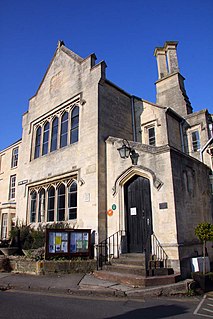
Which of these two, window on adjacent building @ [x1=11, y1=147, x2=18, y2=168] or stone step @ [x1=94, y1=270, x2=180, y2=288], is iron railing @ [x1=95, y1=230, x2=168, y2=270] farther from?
window on adjacent building @ [x1=11, y1=147, x2=18, y2=168]

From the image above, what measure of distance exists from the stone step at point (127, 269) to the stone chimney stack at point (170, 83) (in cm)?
1216

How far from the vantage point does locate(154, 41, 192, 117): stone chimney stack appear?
60.7 ft

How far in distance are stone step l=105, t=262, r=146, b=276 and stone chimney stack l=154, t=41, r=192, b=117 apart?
12.2 m

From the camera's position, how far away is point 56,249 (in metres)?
9.94

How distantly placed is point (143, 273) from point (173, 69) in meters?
17.1

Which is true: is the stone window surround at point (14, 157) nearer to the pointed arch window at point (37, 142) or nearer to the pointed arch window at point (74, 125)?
the pointed arch window at point (37, 142)

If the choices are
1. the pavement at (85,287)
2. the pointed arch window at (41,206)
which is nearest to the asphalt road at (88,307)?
the pavement at (85,287)

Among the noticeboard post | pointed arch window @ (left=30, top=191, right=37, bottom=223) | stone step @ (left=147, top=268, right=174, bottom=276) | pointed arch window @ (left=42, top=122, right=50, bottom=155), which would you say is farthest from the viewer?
pointed arch window @ (left=42, top=122, right=50, bottom=155)

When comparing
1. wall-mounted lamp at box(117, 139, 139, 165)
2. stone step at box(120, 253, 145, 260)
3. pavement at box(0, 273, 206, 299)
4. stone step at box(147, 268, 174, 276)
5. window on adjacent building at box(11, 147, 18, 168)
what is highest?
window on adjacent building at box(11, 147, 18, 168)

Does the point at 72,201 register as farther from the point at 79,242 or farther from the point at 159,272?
the point at 159,272

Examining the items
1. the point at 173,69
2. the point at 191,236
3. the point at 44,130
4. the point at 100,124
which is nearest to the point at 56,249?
the point at 191,236

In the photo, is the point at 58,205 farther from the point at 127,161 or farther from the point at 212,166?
the point at 212,166

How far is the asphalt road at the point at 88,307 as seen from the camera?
17.2 feet

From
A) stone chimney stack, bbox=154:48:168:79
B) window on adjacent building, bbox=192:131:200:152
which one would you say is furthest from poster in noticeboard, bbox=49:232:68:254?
stone chimney stack, bbox=154:48:168:79
